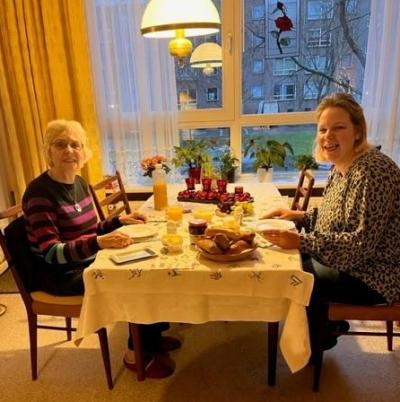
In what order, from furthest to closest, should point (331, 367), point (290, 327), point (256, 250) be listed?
point (331, 367) < point (256, 250) < point (290, 327)

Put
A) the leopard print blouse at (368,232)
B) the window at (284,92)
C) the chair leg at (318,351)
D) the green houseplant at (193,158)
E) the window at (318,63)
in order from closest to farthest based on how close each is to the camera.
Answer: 1. the leopard print blouse at (368,232)
2. the chair leg at (318,351)
3. the green houseplant at (193,158)
4. the window at (318,63)
5. the window at (284,92)

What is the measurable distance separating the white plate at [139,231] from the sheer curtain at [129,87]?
145 cm

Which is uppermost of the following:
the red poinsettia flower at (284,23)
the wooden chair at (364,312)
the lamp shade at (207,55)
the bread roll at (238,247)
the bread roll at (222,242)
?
the red poinsettia flower at (284,23)

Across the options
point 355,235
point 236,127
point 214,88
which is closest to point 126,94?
point 214,88

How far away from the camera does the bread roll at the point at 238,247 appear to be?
54.6 inches

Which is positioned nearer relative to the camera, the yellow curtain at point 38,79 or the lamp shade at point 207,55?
the yellow curtain at point 38,79

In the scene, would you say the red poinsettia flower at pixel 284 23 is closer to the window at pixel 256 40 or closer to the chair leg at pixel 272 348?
the window at pixel 256 40

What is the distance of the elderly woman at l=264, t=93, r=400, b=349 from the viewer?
144 centimetres

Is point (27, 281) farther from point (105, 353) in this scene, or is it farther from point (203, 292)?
point (203, 292)

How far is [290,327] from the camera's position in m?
1.37

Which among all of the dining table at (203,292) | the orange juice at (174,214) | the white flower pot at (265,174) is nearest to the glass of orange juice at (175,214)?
the orange juice at (174,214)

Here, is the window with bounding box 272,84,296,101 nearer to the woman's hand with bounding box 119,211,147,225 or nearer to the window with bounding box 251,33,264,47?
the window with bounding box 251,33,264,47

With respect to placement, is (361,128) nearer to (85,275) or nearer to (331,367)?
(331,367)

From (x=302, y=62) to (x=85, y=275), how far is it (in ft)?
8.14
